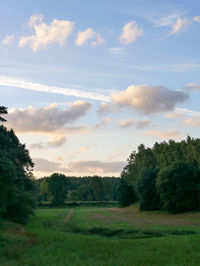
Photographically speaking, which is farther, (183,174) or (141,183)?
(141,183)

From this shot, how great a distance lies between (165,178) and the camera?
268 feet

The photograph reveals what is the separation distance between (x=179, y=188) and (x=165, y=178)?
4.44 m

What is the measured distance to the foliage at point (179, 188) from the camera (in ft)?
257

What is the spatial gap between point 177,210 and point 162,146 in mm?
42326

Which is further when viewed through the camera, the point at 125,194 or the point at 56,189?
the point at 56,189

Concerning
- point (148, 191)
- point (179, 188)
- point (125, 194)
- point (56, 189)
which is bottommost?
point (125, 194)

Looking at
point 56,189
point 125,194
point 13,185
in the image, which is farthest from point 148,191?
point 56,189

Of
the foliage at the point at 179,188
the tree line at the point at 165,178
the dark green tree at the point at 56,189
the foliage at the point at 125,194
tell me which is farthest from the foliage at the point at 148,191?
the dark green tree at the point at 56,189

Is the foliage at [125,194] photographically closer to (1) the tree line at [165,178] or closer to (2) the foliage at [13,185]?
(1) the tree line at [165,178]

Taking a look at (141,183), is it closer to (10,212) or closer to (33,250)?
(10,212)

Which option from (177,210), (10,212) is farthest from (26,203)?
(177,210)

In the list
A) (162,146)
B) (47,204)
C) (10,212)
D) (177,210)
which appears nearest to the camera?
(10,212)

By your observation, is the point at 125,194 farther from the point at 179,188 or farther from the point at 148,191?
the point at 179,188

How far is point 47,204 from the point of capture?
6604 inches
